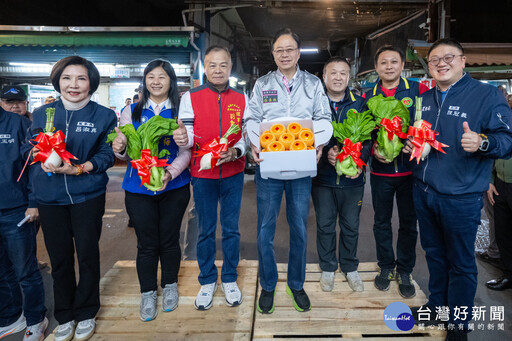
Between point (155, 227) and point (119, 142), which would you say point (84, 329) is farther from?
point (119, 142)

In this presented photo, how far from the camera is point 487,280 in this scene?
3469 mm

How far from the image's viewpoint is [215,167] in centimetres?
252

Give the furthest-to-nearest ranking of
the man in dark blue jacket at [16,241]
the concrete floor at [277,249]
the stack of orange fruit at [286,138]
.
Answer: the concrete floor at [277,249], the man in dark blue jacket at [16,241], the stack of orange fruit at [286,138]

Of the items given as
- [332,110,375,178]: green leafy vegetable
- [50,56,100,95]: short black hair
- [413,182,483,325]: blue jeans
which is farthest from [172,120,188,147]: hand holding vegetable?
[413,182,483,325]: blue jeans

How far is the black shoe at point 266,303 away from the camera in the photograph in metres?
2.52

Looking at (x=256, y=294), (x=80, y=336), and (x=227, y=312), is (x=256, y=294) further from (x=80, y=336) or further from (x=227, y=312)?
(x=80, y=336)

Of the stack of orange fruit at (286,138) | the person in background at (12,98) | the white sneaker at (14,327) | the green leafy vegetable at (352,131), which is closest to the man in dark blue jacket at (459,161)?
the green leafy vegetable at (352,131)

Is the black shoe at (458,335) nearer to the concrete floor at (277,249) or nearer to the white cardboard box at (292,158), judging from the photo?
the concrete floor at (277,249)

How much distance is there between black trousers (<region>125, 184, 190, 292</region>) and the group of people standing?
0.01 m

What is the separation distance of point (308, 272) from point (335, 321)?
0.74 meters

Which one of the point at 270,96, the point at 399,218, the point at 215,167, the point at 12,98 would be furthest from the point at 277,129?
the point at 12,98

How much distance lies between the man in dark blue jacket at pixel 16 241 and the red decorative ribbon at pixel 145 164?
3.22ft

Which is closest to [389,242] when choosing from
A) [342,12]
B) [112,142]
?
[112,142]

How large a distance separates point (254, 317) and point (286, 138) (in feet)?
5.02
